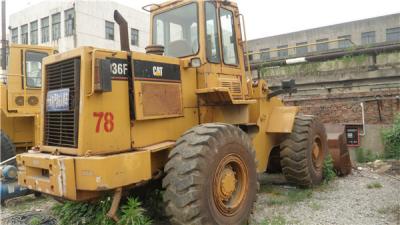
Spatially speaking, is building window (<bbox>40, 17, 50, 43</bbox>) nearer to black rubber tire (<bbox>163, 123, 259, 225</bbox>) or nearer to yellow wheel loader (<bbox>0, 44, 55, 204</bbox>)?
yellow wheel loader (<bbox>0, 44, 55, 204</bbox>)

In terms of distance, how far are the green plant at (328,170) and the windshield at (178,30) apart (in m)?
3.86

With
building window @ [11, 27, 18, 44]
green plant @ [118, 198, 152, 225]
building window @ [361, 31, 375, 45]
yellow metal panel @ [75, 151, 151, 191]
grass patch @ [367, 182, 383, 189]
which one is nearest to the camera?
yellow metal panel @ [75, 151, 151, 191]

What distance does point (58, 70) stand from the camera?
4465 mm

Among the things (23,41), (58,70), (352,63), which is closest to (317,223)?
(58,70)

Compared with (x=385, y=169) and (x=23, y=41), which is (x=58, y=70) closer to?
(x=385, y=169)

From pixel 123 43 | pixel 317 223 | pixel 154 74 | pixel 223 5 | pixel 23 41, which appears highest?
pixel 23 41

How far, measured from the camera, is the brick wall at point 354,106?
10211 millimetres

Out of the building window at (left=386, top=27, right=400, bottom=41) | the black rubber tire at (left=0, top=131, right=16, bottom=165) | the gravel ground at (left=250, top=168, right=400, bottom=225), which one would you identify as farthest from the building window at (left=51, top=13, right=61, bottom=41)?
the gravel ground at (left=250, top=168, right=400, bottom=225)

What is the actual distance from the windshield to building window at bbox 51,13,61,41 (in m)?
30.1

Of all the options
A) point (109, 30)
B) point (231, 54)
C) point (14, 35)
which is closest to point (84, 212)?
point (231, 54)

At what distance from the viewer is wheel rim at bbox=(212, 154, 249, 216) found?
4.38 metres

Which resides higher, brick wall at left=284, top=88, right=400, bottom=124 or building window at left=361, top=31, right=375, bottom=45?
building window at left=361, top=31, right=375, bottom=45

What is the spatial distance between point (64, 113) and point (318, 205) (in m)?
3.91

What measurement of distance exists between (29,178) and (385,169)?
24.8 feet
